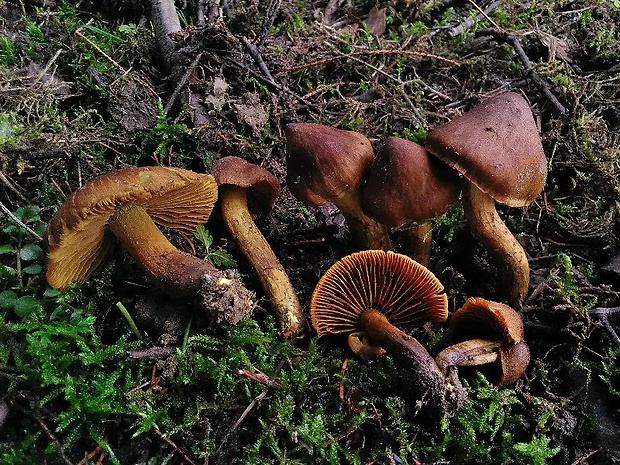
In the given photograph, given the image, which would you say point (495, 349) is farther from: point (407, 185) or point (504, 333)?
point (407, 185)

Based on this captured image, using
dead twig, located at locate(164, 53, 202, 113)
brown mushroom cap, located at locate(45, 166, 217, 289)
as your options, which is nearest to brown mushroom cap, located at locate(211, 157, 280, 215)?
brown mushroom cap, located at locate(45, 166, 217, 289)

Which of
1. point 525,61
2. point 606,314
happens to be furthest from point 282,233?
point 525,61

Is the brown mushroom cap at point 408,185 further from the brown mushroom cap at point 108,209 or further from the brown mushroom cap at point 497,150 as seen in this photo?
the brown mushroom cap at point 108,209

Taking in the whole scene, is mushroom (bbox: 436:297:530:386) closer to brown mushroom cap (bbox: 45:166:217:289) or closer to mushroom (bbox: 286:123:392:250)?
mushroom (bbox: 286:123:392:250)

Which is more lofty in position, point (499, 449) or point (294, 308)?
point (294, 308)

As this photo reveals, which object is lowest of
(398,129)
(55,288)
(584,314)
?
(584,314)

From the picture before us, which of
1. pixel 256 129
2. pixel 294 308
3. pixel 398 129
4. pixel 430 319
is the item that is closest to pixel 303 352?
pixel 294 308

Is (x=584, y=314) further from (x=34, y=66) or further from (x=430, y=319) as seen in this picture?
(x=34, y=66)
